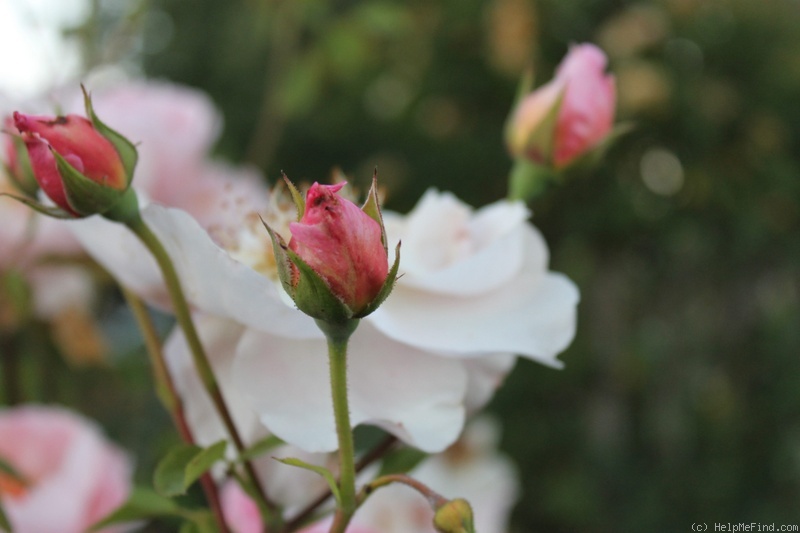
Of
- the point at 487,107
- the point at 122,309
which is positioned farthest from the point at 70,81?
the point at 487,107

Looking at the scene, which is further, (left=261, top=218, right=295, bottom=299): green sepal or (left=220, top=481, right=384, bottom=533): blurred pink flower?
(left=220, top=481, right=384, bottom=533): blurred pink flower

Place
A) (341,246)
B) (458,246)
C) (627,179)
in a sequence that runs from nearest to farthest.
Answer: (341,246), (458,246), (627,179)

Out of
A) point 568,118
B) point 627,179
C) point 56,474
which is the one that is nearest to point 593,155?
point 568,118

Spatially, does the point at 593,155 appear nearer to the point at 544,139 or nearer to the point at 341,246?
the point at 544,139

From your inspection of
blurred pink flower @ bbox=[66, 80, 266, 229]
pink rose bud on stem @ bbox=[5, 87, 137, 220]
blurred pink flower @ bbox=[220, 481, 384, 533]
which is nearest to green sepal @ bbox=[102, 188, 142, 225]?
pink rose bud on stem @ bbox=[5, 87, 137, 220]

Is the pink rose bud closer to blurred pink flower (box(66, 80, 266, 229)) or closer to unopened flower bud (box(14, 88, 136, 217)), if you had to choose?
unopened flower bud (box(14, 88, 136, 217))

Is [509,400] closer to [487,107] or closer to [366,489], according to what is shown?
[487,107]

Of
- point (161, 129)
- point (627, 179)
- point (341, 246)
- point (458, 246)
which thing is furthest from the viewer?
point (627, 179)
